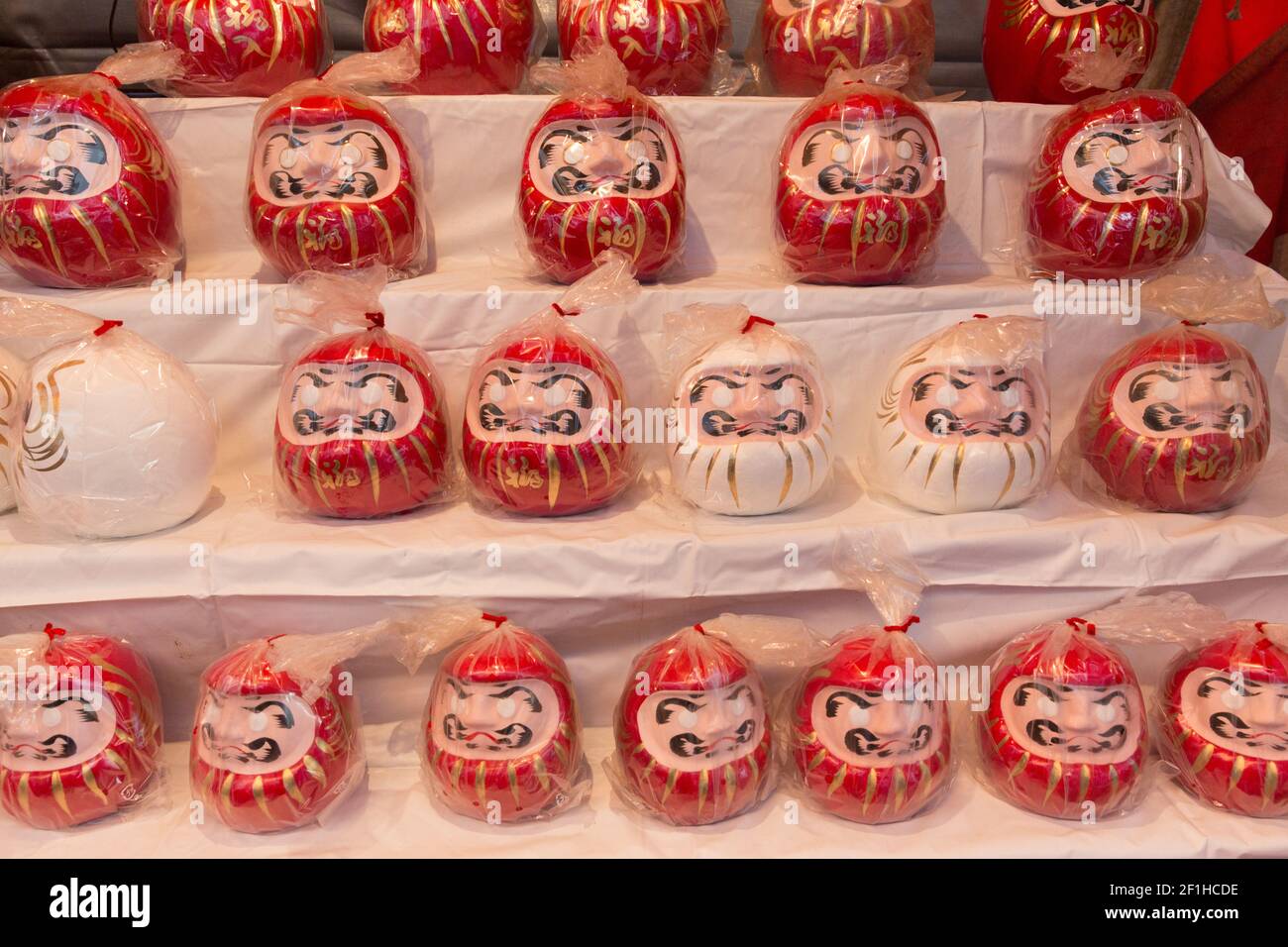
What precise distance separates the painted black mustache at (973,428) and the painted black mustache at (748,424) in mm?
172

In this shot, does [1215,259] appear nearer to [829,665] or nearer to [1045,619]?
[1045,619]

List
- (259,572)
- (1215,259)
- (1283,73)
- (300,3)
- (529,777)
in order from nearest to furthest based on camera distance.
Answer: (529,777)
(259,572)
(1215,259)
(300,3)
(1283,73)

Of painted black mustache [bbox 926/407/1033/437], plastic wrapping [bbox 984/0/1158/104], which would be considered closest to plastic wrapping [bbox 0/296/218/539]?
painted black mustache [bbox 926/407/1033/437]

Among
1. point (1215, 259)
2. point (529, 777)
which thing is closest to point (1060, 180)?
point (1215, 259)

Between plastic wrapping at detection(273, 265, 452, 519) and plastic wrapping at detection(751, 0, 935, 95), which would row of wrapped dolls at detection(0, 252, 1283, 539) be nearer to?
plastic wrapping at detection(273, 265, 452, 519)

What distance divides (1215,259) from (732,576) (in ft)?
2.70

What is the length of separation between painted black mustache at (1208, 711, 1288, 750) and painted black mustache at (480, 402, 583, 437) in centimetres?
84

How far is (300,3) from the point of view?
68.0 inches

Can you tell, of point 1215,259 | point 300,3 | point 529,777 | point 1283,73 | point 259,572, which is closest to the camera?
point 529,777

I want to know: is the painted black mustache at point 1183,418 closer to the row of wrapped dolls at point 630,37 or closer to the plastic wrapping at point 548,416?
the row of wrapped dolls at point 630,37

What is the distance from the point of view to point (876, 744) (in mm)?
1289

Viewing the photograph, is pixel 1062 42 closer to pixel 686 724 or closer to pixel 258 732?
pixel 686 724

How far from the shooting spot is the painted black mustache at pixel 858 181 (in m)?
1.56

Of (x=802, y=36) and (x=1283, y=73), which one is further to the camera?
(x=1283, y=73)
